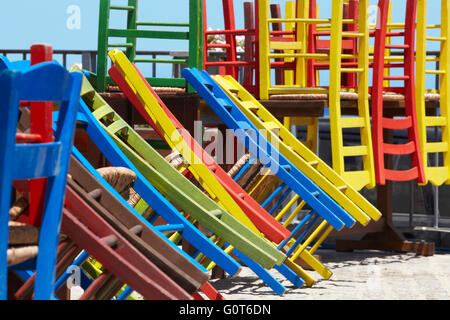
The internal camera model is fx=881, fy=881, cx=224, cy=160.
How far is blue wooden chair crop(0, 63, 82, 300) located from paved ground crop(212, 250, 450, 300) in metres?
2.89

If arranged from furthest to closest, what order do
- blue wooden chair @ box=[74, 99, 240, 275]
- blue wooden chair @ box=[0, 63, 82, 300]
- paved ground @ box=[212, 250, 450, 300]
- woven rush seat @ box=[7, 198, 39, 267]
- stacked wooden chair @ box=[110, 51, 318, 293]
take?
paved ground @ box=[212, 250, 450, 300]
stacked wooden chair @ box=[110, 51, 318, 293]
blue wooden chair @ box=[74, 99, 240, 275]
woven rush seat @ box=[7, 198, 39, 267]
blue wooden chair @ box=[0, 63, 82, 300]

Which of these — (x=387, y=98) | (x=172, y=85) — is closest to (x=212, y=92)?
(x=172, y=85)

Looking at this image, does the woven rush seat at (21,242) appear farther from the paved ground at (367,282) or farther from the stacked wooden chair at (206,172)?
the paved ground at (367,282)

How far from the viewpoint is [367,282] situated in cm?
564

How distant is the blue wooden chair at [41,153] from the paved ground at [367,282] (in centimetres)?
289

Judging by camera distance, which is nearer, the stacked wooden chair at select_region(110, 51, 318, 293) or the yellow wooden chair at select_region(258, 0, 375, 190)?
the stacked wooden chair at select_region(110, 51, 318, 293)

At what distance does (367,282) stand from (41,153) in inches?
154

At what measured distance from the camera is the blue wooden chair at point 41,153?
73.8 inches

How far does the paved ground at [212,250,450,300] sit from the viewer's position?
5.06 meters

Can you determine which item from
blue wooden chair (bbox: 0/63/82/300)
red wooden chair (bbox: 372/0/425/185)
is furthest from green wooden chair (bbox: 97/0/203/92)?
blue wooden chair (bbox: 0/63/82/300)

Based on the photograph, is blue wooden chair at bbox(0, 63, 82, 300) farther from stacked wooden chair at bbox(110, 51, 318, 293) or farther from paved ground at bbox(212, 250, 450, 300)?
paved ground at bbox(212, 250, 450, 300)

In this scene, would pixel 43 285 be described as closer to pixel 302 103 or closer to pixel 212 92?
pixel 212 92

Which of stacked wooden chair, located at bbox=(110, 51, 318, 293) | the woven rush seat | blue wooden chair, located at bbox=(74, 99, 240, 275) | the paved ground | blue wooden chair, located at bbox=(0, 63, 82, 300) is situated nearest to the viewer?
blue wooden chair, located at bbox=(0, 63, 82, 300)
